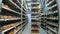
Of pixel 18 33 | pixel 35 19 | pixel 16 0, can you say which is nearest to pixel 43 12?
pixel 35 19

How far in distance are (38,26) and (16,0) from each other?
118 cm

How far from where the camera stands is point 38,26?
3.77 meters

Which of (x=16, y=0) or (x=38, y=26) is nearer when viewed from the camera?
(x=38, y=26)

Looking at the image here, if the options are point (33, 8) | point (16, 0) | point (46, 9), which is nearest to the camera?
point (46, 9)

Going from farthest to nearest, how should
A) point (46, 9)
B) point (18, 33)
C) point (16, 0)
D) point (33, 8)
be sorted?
1. point (18, 33)
2. point (16, 0)
3. point (33, 8)
4. point (46, 9)

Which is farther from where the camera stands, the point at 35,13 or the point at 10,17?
the point at 35,13

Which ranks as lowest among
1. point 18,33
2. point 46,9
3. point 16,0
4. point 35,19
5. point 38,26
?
point 18,33

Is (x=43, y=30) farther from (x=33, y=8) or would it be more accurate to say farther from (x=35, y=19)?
(x=33, y=8)

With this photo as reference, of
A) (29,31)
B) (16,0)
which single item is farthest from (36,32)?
(16,0)

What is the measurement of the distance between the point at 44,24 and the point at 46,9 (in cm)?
50

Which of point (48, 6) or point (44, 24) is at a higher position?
point (48, 6)

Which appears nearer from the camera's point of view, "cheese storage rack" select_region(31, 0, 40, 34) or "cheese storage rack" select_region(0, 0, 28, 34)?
"cheese storage rack" select_region(0, 0, 28, 34)

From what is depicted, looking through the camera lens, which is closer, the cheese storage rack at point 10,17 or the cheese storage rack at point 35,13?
the cheese storage rack at point 10,17

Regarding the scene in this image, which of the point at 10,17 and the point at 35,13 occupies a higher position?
the point at 35,13
